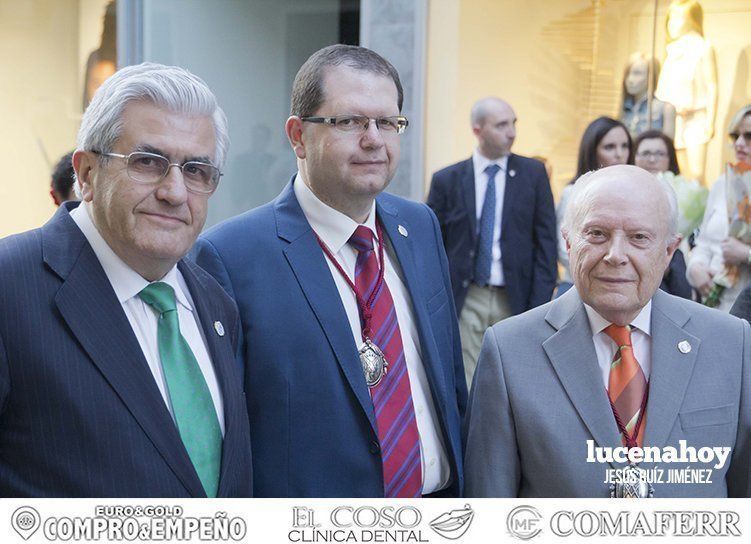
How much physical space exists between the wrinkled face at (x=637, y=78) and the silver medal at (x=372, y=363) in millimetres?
6505

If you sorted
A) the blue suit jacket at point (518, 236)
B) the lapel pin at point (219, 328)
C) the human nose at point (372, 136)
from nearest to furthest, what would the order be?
the lapel pin at point (219, 328) → the human nose at point (372, 136) → the blue suit jacket at point (518, 236)

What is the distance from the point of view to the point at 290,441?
325 cm

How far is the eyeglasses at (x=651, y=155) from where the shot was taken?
7816 mm

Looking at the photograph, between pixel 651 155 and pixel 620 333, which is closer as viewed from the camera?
pixel 620 333

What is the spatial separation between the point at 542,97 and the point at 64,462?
7.54 m

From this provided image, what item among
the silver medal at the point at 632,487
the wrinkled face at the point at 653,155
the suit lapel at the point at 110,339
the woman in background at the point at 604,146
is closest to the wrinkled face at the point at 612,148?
the woman in background at the point at 604,146

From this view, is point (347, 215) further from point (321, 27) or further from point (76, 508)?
point (321, 27)

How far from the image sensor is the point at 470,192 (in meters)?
7.84

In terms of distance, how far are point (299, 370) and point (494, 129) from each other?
5.04 metres

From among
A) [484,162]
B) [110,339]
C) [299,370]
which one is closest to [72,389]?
[110,339]

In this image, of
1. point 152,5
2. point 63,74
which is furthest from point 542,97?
point 63,74

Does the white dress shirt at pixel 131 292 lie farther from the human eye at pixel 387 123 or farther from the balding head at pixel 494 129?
the balding head at pixel 494 129

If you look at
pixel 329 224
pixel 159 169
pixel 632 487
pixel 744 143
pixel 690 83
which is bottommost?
pixel 632 487

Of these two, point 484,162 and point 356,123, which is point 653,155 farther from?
point 356,123
